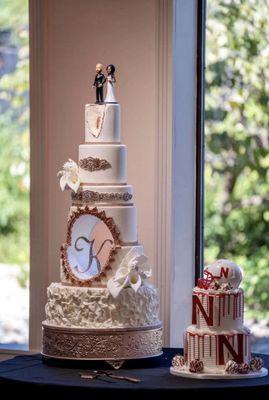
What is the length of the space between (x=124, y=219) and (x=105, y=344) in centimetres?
34

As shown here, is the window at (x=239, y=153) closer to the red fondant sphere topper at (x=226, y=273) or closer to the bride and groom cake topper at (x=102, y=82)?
the bride and groom cake topper at (x=102, y=82)

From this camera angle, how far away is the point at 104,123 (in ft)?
9.98

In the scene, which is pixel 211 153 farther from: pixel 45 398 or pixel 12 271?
pixel 45 398

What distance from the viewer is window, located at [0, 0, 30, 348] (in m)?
3.77

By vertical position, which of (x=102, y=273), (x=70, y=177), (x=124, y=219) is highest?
(x=70, y=177)

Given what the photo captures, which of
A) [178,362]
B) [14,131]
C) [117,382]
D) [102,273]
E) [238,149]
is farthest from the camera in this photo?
[14,131]

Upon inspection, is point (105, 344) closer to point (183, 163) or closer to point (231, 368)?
point (231, 368)

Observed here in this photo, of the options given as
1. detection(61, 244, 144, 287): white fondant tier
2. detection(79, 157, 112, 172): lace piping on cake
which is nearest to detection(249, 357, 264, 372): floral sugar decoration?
detection(61, 244, 144, 287): white fondant tier

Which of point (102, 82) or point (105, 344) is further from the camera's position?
point (102, 82)

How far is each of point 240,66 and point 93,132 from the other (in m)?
0.71

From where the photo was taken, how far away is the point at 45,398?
2.75 metres

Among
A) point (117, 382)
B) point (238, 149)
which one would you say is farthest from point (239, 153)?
point (117, 382)

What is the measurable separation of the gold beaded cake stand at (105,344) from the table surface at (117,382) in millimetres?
20

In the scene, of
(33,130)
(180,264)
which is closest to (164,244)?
(180,264)
